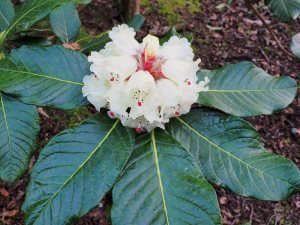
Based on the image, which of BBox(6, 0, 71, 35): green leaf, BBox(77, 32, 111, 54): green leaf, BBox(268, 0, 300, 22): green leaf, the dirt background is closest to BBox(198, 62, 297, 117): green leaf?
BBox(77, 32, 111, 54): green leaf

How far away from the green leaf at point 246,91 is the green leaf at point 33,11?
1.43 ft

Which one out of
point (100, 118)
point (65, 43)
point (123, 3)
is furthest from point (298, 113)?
point (100, 118)

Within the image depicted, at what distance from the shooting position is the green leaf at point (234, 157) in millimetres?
1044

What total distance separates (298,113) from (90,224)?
1.42 metres

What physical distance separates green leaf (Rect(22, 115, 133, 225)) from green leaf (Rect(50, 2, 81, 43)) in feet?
1.78

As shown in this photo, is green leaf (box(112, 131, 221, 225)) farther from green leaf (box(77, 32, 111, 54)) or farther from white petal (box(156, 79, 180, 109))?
green leaf (box(77, 32, 111, 54))

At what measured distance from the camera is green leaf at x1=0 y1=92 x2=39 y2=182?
→ 1.18 metres

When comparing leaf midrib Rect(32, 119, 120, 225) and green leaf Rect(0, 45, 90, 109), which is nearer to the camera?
leaf midrib Rect(32, 119, 120, 225)

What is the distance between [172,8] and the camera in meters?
3.18

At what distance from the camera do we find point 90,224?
87.3 inches

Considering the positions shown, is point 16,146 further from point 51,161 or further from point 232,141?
point 232,141

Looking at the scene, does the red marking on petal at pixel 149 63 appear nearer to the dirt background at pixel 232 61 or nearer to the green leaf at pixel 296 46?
the green leaf at pixel 296 46

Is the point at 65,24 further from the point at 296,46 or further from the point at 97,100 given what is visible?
the point at 296,46

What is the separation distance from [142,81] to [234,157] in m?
0.30
